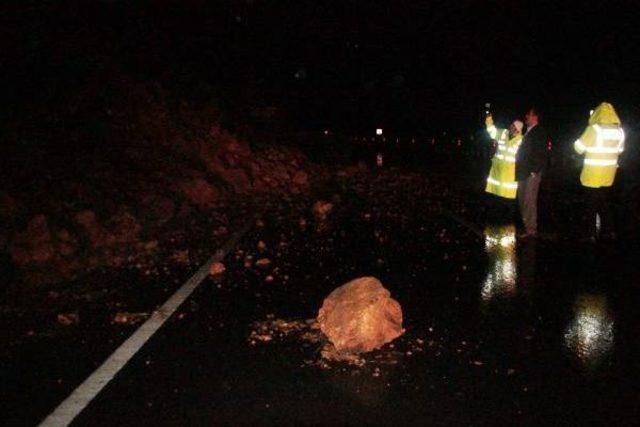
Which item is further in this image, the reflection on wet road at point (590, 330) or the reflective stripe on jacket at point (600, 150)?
the reflective stripe on jacket at point (600, 150)

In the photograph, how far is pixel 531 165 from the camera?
9.13 metres

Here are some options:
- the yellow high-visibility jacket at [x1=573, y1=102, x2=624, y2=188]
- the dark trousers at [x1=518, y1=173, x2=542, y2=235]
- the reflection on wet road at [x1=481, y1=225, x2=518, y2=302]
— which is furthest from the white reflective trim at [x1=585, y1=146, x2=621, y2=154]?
the reflection on wet road at [x1=481, y1=225, x2=518, y2=302]

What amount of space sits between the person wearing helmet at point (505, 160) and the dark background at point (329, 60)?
8.50m

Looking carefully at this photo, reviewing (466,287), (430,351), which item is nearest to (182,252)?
(466,287)

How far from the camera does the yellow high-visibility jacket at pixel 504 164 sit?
10.1 meters

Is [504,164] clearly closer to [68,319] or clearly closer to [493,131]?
[493,131]

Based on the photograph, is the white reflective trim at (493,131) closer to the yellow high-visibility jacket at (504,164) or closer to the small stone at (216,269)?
the yellow high-visibility jacket at (504,164)

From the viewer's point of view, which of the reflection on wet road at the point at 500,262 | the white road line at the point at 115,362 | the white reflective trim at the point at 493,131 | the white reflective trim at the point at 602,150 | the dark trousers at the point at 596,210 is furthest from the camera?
the white reflective trim at the point at 493,131

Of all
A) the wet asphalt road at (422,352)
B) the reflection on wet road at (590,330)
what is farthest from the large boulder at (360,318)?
the reflection on wet road at (590,330)

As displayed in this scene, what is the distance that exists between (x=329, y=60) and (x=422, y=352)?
42.8 metres

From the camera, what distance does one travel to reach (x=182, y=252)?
8.29m

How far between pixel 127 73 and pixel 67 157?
236 inches

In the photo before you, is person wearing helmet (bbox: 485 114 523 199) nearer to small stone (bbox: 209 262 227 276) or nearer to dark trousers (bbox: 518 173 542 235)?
dark trousers (bbox: 518 173 542 235)

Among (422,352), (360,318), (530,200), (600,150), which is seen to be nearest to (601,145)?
(600,150)
